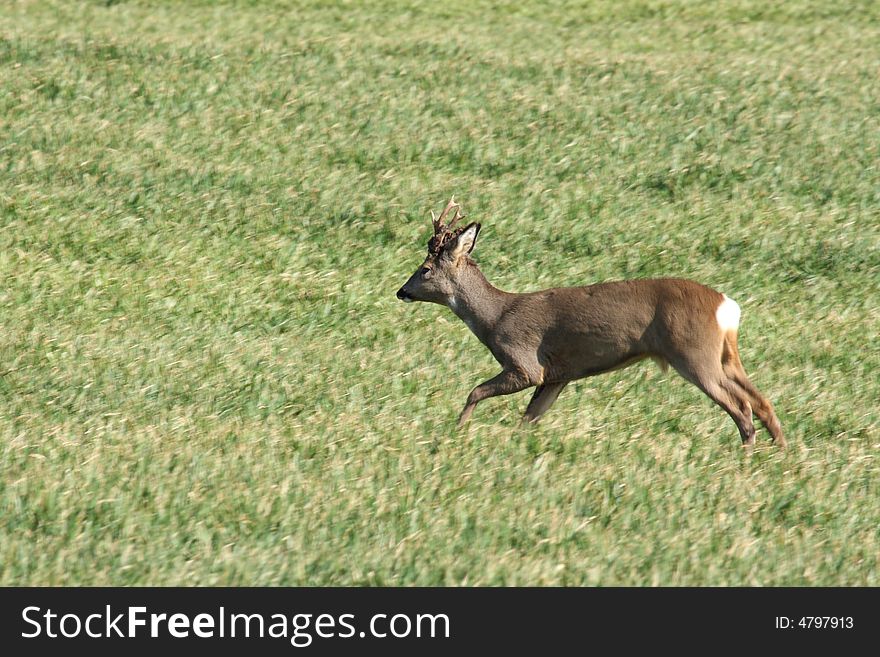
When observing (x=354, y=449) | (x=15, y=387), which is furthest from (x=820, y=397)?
(x=15, y=387)

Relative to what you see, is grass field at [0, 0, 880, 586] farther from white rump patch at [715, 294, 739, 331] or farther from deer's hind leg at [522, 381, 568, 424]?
white rump patch at [715, 294, 739, 331]

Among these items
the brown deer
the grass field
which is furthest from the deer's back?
the grass field

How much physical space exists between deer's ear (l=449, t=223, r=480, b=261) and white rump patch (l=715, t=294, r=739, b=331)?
176 centimetres

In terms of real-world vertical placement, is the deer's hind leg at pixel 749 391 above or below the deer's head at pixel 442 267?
below

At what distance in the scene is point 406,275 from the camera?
46.7ft

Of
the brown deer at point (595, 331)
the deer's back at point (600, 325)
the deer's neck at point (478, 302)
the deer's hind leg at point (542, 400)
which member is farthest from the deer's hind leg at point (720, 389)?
the deer's neck at point (478, 302)

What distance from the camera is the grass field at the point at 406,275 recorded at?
7.15 meters

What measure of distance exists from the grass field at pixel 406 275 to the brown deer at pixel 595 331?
332 mm

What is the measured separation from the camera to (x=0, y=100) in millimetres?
18359

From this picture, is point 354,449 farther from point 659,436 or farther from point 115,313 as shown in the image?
point 115,313

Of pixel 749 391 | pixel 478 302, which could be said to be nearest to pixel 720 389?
pixel 749 391

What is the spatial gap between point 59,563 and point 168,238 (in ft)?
28.4

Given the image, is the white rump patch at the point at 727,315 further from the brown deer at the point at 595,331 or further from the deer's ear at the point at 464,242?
the deer's ear at the point at 464,242

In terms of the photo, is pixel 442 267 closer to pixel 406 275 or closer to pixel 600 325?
pixel 600 325
